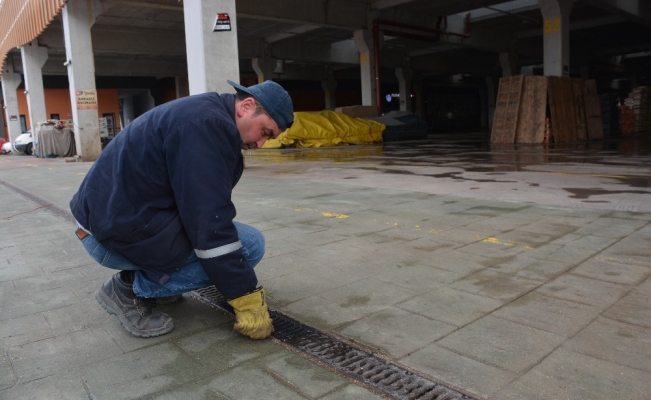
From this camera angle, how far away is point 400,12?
74.7 ft

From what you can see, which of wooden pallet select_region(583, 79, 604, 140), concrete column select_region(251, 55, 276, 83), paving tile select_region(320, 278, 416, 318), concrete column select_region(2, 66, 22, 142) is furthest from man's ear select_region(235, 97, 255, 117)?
concrete column select_region(2, 66, 22, 142)

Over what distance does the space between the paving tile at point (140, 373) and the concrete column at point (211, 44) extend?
26.8 ft

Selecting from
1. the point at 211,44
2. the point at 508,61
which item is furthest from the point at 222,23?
the point at 508,61

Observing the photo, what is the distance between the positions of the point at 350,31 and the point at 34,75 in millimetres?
14750

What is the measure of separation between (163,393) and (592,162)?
965 cm

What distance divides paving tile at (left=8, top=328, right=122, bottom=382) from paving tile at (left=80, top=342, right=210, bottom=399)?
0.10 meters

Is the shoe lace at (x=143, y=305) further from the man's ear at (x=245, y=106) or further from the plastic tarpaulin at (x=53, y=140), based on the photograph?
the plastic tarpaulin at (x=53, y=140)

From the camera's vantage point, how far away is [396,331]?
7.79 feet

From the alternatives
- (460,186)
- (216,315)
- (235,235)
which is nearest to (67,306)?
(216,315)

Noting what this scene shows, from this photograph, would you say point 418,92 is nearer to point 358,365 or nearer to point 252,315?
point 252,315

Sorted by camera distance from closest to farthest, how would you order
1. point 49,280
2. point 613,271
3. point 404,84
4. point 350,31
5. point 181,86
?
point 613,271 < point 49,280 < point 350,31 < point 181,86 < point 404,84

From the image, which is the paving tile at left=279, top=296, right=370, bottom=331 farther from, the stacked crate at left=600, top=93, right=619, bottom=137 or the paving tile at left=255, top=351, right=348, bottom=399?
the stacked crate at left=600, top=93, right=619, bottom=137

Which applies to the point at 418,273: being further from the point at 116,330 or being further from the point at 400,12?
the point at 400,12

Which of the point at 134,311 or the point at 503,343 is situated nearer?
the point at 503,343
